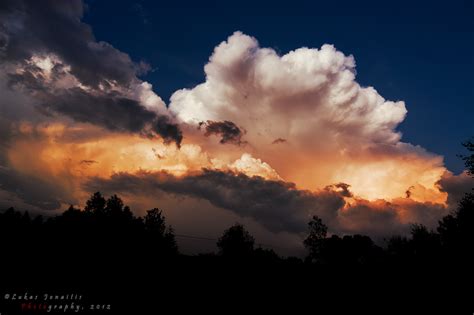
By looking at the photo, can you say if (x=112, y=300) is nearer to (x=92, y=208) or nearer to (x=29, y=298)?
(x=29, y=298)

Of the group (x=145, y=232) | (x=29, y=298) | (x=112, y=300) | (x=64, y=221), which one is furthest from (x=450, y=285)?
(x=145, y=232)

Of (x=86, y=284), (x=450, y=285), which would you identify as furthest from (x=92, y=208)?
(x=450, y=285)

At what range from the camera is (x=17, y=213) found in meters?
104

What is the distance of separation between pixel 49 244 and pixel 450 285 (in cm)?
6891

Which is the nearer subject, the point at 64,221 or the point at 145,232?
the point at 64,221

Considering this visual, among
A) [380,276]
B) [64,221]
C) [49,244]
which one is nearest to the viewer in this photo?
[380,276]

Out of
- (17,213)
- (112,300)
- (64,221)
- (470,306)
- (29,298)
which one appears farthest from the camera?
(17,213)

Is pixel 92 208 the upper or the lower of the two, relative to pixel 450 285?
upper

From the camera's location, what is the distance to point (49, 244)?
230ft

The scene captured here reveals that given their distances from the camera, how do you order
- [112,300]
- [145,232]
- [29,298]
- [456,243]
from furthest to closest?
[145,232], [456,243], [112,300], [29,298]

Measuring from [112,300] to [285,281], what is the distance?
22.5m

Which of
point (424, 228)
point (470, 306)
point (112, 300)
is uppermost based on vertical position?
point (424, 228)

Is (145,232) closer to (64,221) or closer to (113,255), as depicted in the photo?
(64,221)

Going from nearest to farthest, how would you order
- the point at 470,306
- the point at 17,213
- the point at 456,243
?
the point at 470,306 < the point at 456,243 < the point at 17,213
